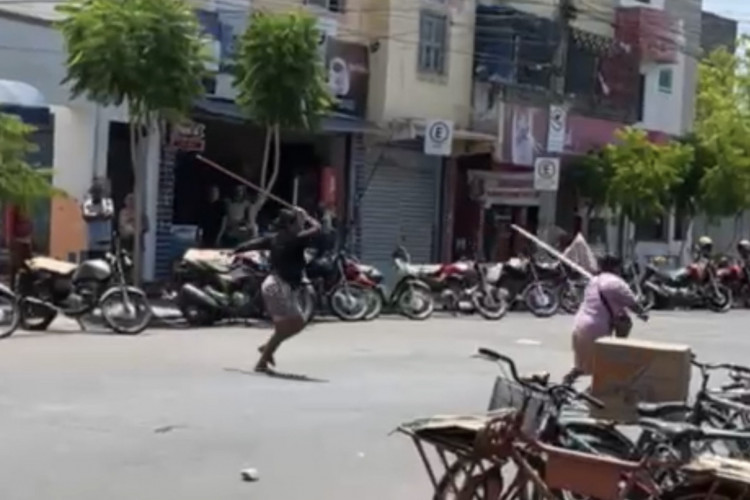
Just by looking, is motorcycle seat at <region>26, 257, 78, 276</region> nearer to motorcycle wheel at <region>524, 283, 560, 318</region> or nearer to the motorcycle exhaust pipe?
the motorcycle exhaust pipe

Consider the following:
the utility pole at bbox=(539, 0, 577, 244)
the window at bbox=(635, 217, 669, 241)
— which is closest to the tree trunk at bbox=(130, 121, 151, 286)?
the utility pole at bbox=(539, 0, 577, 244)

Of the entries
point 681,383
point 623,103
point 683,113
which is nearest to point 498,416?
point 681,383

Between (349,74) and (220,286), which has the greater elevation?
(349,74)

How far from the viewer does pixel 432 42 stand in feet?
114

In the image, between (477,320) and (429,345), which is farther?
(477,320)

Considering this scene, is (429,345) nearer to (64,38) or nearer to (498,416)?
(64,38)

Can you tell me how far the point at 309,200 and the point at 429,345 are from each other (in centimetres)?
1255

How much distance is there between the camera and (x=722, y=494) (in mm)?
7219

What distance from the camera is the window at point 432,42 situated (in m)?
34.3

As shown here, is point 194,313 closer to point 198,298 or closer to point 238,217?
point 198,298

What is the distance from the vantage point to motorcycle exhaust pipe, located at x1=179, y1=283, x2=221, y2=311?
22.0 m

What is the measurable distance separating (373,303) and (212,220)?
7322 millimetres

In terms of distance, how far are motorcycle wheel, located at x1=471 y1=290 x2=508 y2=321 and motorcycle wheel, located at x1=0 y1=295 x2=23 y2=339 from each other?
32.0ft

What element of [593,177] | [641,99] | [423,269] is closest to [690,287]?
[593,177]
